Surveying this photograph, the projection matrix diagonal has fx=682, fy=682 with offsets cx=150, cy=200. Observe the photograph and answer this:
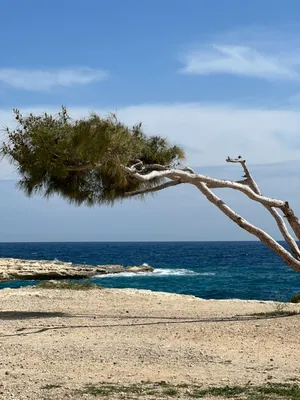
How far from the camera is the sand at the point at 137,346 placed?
8.11 meters

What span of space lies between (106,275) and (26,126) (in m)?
30.5

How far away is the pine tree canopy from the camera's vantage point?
39.5 feet

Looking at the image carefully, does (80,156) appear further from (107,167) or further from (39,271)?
(39,271)

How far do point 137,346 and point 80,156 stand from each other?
150 inches

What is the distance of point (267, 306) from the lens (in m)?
16.0

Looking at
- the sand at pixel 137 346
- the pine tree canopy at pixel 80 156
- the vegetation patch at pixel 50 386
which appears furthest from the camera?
the pine tree canopy at pixel 80 156

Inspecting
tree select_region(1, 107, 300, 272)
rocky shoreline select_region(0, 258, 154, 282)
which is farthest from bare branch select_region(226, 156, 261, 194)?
rocky shoreline select_region(0, 258, 154, 282)

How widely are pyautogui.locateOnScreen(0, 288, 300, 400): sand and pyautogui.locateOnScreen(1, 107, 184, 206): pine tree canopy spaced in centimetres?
257

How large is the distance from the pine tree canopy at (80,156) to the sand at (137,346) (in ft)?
8.45

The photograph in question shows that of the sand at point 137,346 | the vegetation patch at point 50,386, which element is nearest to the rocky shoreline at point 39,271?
the sand at point 137,346

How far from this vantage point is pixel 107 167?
41.1 feet

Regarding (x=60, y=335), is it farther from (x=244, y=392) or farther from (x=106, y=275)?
(x=106, y=275)

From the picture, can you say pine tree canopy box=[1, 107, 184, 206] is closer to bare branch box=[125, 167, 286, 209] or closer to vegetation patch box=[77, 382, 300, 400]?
bare branch box=[125, 167, 286, 209]

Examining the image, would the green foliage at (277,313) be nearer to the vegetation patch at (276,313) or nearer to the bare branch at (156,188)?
the vegetation patch at (276,313)
